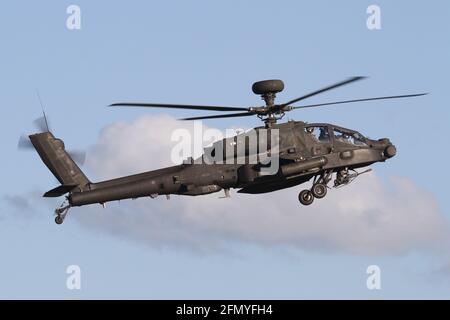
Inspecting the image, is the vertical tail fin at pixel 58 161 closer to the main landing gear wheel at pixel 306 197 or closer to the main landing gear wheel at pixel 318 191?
the main landing gear wheel at pixel 306 197

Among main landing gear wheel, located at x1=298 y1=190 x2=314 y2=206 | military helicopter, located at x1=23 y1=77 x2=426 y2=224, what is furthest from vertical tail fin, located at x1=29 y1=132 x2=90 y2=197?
main landing gear wheel, located at x1=298 y1=190 x2=314 y2=206

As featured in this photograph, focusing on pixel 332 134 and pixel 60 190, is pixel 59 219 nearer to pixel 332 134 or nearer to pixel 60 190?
pixel 60 190

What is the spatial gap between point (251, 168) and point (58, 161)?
8931 millimetres

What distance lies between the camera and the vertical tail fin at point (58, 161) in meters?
46.8

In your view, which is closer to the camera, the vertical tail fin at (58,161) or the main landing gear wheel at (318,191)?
the vertical tail fin at (58,161)

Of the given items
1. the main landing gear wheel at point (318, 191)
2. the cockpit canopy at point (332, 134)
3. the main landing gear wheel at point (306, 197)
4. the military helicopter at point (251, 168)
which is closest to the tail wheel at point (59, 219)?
the military helicopter at point (251, 168)

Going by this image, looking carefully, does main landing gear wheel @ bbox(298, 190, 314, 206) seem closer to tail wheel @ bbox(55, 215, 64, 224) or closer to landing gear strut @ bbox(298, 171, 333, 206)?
landing gear strut @ bbox(298, 171, 333, 206)

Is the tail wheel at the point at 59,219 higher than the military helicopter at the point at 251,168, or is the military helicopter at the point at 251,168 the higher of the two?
the military helicopter at the point at 251,168

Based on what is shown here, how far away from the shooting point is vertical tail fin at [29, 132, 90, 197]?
4675cm

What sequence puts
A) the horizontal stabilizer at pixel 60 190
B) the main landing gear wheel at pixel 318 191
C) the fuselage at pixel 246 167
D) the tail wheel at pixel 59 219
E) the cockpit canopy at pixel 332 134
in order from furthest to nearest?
the cockpit canopy at pixel 332 134, the main landing gear wheel at pixel 318 191, the horizontal stabilizer at pixel 60 190, the fuselage at pixel 246 167, the tail wheel at pixel 59 219

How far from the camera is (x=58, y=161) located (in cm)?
4759

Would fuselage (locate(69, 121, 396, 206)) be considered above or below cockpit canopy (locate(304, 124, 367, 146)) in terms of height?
below
